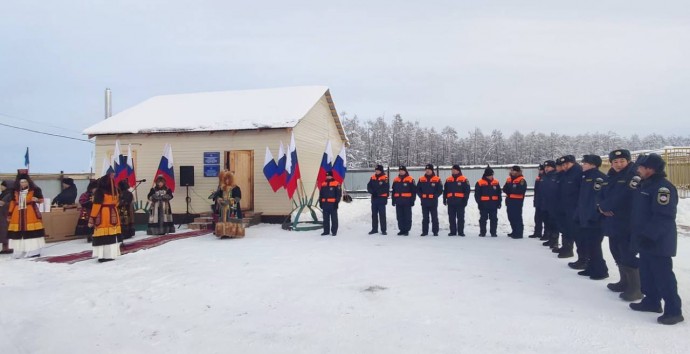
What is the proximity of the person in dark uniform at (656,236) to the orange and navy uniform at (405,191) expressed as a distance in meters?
6.46

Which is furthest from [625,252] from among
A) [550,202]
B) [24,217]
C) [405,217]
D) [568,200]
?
[24,217]

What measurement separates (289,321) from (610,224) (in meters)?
4.11

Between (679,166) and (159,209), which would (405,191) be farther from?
(679,166)

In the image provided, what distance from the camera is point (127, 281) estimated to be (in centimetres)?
643

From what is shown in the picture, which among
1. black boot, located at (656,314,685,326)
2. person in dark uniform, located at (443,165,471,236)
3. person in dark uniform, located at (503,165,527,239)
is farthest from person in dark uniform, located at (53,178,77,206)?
black boot, located at (656,314,685,326)

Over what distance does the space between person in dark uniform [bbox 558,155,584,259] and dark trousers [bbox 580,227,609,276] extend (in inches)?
20.8

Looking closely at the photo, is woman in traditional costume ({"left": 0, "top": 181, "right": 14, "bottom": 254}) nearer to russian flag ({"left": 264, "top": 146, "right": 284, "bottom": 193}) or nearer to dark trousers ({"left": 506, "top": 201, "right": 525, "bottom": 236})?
russian flag ({"left": 264, "top": 146, "right": 284, "bottom": 193})

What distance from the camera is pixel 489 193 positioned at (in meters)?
10.6

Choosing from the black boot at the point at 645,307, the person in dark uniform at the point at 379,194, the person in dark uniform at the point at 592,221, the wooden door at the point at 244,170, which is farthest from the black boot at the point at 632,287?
the wooden door at the point at 244,170

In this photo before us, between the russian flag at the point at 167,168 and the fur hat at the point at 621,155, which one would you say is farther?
the russian flag at the point at 167,168

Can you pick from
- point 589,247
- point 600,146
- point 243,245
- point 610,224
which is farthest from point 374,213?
point 600,146

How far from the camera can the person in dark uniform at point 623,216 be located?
5.08 metres

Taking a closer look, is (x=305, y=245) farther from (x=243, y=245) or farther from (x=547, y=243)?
(x=547, y=243)

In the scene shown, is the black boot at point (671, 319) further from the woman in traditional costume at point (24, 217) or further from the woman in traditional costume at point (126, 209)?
the woman in traditional costume at point (126, 209)
